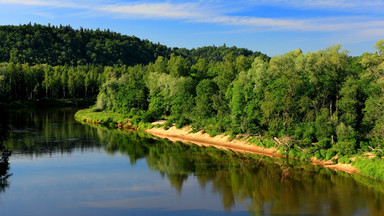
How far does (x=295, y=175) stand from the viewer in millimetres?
48438

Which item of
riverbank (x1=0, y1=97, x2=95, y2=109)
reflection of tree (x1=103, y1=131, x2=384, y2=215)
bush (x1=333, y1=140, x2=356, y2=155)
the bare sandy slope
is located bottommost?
reflection of tree (x1=103, y1=131, x2=384, y2=215)

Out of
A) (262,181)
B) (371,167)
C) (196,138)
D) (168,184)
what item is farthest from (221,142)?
(371,167)

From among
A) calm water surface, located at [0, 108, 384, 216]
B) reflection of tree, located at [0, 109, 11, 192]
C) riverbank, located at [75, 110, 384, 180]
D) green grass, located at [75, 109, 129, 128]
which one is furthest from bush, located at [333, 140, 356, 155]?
green grass, located at [75, 109, 129, 128]

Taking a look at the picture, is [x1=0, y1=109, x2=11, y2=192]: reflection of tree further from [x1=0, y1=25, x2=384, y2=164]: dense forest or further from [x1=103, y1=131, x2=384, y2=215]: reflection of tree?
[x1=0, y1=25, x2=384, y2=164]: dense forest

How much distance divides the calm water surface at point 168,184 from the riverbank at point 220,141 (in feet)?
6.36

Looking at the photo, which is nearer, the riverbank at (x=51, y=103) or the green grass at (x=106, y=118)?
the green grass at (x=106, y=118)

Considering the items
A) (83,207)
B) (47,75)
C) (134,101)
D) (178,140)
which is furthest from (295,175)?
(47,75)

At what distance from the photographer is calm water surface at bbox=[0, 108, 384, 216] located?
36.1 meters

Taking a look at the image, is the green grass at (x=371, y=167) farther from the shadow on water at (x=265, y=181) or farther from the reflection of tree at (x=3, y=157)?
the reflection of tree at (x=3, y=157)

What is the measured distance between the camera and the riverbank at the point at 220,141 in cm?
4706

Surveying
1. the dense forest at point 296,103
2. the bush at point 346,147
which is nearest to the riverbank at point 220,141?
the bush at point 346,147

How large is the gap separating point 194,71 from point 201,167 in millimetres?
61215

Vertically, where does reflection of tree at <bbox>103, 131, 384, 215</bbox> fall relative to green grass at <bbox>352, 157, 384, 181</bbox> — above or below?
below

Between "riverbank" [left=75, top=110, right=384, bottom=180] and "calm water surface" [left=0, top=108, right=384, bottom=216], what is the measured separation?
6.36ft
